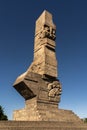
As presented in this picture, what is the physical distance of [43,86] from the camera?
12758 mm

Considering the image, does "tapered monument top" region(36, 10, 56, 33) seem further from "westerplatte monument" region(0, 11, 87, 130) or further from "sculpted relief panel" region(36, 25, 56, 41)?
"sculpted relief panel" region(36, 25, 56, 41)

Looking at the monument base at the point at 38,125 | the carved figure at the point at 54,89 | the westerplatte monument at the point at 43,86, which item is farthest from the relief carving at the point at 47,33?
the monument base at the point at 38,125

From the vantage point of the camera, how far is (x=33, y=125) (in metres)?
8.88

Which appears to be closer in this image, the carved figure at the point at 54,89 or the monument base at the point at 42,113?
the monument base at the point at 42,113

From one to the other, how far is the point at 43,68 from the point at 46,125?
4.53 m

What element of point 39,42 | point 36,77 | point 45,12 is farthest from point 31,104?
point 45,12

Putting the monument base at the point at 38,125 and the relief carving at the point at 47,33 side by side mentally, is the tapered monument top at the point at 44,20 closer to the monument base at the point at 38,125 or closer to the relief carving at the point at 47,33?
the relief carving at the point at 47,33

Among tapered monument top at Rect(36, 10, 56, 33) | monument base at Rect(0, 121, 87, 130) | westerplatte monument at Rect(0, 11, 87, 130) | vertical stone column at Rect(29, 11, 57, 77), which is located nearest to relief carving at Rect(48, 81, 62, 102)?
westerplatte monument at Rect(0, 11, 87, 130)

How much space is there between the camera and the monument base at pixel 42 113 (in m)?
11.3

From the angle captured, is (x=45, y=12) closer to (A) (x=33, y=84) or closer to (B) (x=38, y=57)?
(B) (x=38, y=57)

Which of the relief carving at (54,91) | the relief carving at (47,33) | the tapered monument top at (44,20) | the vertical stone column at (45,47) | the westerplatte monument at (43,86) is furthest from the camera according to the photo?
the tapered monument top at (44,20)

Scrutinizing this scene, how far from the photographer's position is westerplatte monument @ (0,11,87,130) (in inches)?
455

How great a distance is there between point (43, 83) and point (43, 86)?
0.67ft

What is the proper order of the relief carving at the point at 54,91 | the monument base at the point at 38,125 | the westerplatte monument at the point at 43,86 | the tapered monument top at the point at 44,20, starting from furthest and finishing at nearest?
the tapered monument top at the point at 44,20 < the relief carving at the point at 54,91 < the westerplatte monument at the point at 43,86 < the monument base at the point at 38,125
